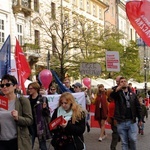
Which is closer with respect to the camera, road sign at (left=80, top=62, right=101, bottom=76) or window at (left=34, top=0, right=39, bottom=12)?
road sign at (left=80, top=62, right=101, bottom=76)

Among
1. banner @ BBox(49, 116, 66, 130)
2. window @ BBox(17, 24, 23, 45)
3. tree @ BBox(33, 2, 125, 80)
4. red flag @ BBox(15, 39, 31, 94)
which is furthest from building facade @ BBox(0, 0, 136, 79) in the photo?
banner @ BBox(49, 116, 66, 130)

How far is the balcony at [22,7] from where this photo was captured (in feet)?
112

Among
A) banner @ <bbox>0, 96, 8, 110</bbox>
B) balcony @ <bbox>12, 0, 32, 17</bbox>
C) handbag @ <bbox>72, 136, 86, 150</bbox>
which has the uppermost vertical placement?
balcony @ <bbox>12, 0, 32, 17</bbox>

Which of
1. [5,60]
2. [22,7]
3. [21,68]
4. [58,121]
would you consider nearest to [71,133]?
[58,121]

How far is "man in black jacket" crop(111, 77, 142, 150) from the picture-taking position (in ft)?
26.8

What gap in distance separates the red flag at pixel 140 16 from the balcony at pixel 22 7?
24.7m

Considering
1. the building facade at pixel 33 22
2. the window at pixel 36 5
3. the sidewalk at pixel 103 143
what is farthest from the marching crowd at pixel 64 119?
the window at pixel 36 5

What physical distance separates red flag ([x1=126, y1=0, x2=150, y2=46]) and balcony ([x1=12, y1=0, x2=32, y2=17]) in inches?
974

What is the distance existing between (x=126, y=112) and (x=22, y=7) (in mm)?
27527

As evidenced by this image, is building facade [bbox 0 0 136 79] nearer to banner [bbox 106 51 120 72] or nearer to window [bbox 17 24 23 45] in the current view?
window [bbox 17 24 23 45]

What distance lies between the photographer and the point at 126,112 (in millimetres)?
8188

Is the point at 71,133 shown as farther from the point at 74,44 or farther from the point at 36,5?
the point at 36,5

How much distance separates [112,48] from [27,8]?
7412 millimetres

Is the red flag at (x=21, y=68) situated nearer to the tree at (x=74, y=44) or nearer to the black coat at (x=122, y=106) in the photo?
the black coat at (x=122, y=106)
